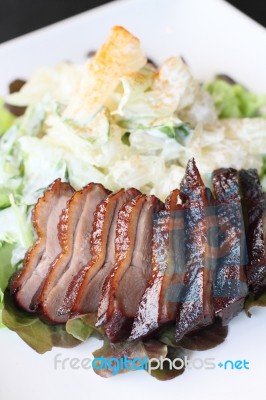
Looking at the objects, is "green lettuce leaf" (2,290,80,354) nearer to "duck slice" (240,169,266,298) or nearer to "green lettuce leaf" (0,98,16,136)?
"duck slice" (240,169,266,298)

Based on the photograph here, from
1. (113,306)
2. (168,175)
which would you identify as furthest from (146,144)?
(113,306)

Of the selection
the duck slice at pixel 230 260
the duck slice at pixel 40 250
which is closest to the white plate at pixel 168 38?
the duck slice at pixel 230 260

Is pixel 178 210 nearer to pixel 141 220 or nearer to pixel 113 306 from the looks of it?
pixel 141 220

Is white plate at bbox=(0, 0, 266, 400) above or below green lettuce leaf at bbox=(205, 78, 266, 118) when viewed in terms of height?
above

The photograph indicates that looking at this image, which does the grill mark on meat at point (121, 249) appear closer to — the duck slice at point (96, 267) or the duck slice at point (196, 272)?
the duck slice at point (96, 267)

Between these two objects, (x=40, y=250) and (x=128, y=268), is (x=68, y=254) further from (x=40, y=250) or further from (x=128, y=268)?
(x=128, y=268)

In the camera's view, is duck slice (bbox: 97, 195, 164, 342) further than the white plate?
No

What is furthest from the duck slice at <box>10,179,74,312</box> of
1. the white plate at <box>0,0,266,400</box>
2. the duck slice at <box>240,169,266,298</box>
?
the white plate at <box>0,0,266,400</box>
